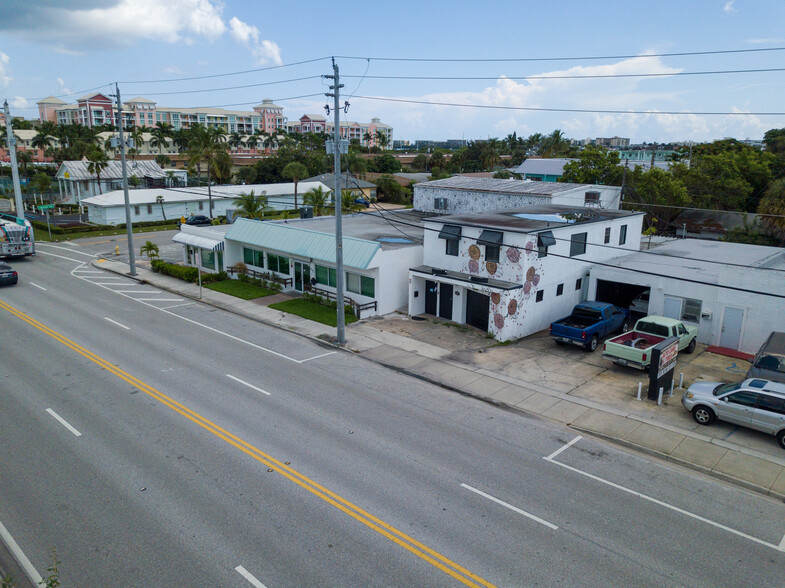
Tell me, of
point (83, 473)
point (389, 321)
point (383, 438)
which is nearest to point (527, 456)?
point (383, 438)

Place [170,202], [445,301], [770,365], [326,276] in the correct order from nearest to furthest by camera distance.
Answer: [770,365], [445,301], [326,276], [170,202]

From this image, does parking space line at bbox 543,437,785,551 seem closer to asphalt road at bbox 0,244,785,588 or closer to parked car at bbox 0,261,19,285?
asphalt road at bbox 0,244,785,588

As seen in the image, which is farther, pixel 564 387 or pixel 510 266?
pixel 510 266

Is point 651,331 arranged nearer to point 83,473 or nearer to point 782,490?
point 782,490

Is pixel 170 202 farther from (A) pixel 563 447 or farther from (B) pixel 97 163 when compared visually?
(A) pixel 563 447

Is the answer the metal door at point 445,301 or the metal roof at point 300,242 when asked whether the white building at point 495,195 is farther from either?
the metal roof at point 300,242


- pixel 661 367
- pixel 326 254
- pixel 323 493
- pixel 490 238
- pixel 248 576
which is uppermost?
pixel 490 238

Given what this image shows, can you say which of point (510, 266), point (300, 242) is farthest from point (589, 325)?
point (300, 242)
